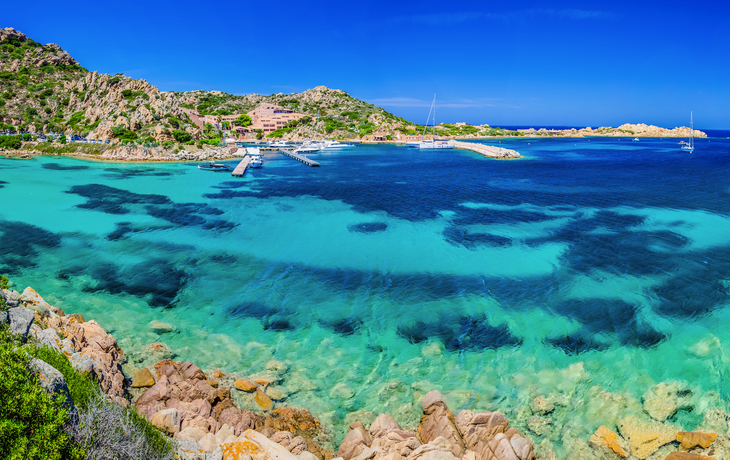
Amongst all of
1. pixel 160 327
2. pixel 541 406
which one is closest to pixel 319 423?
pixel 541 406

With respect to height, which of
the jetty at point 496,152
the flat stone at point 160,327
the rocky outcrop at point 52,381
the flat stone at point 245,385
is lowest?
the flat stone at point 245,385

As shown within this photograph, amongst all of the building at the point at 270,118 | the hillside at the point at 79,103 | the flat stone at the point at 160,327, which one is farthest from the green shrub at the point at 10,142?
the flat stone at the point at 160,327

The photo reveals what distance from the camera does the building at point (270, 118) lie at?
173500 millimetres

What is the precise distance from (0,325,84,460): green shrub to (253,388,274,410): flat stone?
5.89m

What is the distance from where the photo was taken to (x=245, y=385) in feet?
43.9

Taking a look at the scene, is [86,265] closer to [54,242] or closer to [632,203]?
[54,242]

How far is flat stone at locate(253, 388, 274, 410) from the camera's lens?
1268cm

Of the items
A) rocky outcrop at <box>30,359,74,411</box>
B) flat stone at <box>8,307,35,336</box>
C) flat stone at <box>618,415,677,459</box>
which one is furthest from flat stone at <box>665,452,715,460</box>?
flat stone at <box>8,307,35,336</box>

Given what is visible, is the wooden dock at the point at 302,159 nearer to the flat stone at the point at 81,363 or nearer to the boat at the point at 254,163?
the boat at the point at 254,163

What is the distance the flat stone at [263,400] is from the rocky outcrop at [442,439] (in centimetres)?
287

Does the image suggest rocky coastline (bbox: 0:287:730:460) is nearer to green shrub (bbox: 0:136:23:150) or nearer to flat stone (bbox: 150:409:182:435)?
flat stone (bbox: 150:409:182:435)

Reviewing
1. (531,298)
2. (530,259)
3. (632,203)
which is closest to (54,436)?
(531,298)

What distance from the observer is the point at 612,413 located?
1262 cm

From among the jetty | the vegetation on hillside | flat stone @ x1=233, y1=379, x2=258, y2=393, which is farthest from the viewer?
the jetty
